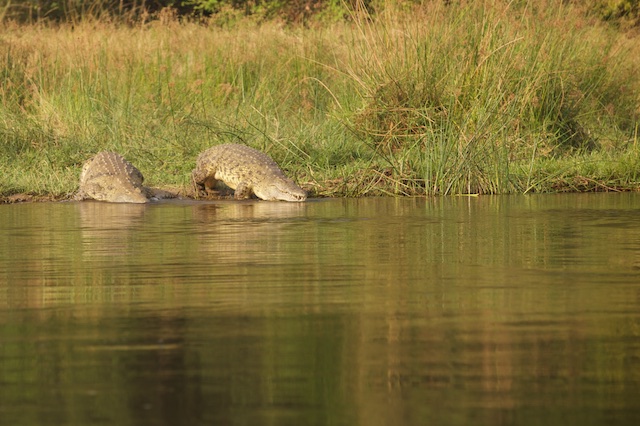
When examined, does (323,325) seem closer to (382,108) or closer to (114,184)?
(114,184)

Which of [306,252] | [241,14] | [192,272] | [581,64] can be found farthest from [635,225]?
[241,14]

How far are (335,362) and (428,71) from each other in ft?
33.2

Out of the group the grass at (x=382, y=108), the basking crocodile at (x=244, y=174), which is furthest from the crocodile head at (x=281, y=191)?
the grass at (x=382, y=108)

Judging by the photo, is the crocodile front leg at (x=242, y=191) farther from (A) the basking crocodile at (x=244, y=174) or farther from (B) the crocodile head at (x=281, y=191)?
(B) the crocodile head at (x=281, y=191)

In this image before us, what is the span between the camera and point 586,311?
5.51 meters

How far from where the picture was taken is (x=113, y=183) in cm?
1272

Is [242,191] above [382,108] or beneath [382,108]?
beneath

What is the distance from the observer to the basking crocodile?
496 inches

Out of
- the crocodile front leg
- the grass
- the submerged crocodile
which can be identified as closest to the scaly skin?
the submerged crocodile

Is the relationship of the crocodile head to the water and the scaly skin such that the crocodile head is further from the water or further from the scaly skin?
the water

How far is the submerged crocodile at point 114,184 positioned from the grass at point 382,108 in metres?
0.46

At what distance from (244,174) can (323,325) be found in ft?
25.6

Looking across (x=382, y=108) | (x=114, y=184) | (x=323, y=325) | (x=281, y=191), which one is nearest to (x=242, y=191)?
(x=281, y=191)

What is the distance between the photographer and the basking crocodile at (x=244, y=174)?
496 inches
